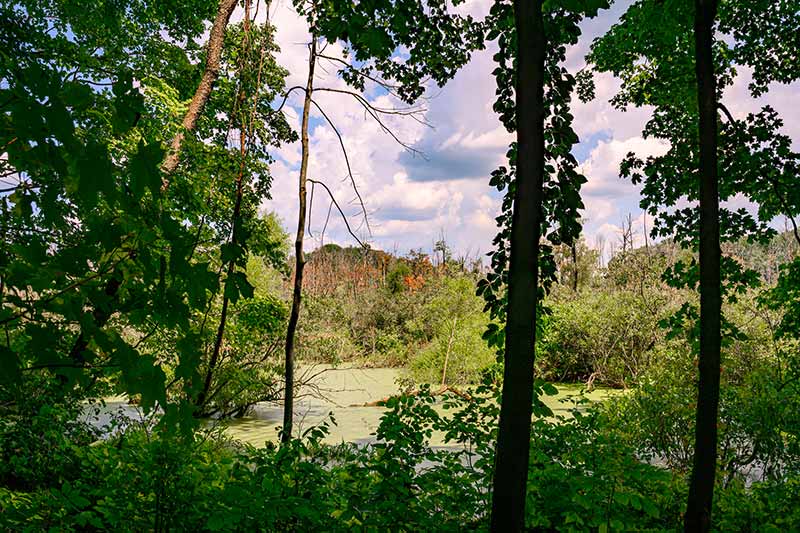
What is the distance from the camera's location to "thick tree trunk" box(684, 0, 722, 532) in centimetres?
221

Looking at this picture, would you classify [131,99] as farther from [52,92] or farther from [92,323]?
[92,323]

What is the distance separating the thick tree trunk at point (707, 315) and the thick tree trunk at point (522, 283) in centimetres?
162

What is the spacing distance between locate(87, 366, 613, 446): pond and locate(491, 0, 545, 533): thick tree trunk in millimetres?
4908

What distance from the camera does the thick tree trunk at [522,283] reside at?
109cm

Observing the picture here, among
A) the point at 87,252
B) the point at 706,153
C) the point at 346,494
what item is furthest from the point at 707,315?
the point at 87,252

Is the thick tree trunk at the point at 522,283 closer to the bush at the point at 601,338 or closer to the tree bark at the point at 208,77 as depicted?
the tree bark at the point at 208,77

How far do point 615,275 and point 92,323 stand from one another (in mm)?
18368

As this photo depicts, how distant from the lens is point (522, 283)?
1.11 meters

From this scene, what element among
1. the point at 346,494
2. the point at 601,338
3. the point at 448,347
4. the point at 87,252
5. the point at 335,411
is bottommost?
the point at 335,411

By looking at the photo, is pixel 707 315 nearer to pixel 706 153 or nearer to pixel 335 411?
pixel 706 153

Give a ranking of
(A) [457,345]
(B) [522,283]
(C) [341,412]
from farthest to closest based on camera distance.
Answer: (A) [457,345] → (C) [341,412] → (B) [522,283]

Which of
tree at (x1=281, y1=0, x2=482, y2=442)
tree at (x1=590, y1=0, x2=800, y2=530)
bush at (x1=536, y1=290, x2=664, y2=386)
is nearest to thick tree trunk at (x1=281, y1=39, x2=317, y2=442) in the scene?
tree at (x1=281, y1=0, x2=482, y2=442)

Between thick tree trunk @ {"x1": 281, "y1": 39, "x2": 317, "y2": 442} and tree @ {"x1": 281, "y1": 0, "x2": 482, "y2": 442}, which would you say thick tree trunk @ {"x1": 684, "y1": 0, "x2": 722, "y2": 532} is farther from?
thick tree trunk @ {"x1": 281, "y1": 39, "x2": 317, "y2": 442}

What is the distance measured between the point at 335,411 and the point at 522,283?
944 centimetres
